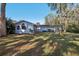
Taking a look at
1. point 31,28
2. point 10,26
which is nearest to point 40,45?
point 31,28

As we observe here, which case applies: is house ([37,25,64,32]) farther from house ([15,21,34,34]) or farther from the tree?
the tree

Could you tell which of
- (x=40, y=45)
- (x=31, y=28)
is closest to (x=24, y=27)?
(x=31, y=28)

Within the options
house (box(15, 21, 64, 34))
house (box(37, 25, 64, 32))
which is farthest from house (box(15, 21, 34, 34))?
house (box(37, 25, 64, 32))

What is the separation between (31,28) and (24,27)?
92mm

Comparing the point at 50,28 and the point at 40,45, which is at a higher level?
the point at 50,28

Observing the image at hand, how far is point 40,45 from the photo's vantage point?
283 centimetres

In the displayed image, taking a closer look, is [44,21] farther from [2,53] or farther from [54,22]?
[2,53]

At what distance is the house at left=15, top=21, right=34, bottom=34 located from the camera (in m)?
2.84

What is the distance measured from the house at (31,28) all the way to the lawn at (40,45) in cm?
5

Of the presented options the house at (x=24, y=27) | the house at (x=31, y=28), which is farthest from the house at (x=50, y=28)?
the house at (x=24, y=27)

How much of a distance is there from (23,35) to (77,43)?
707mm

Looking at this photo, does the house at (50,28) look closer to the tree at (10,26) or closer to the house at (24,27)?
the house at (24,27)

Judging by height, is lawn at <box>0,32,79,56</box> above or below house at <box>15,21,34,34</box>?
below

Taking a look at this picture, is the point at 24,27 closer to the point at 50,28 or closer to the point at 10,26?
the point at 10,26
